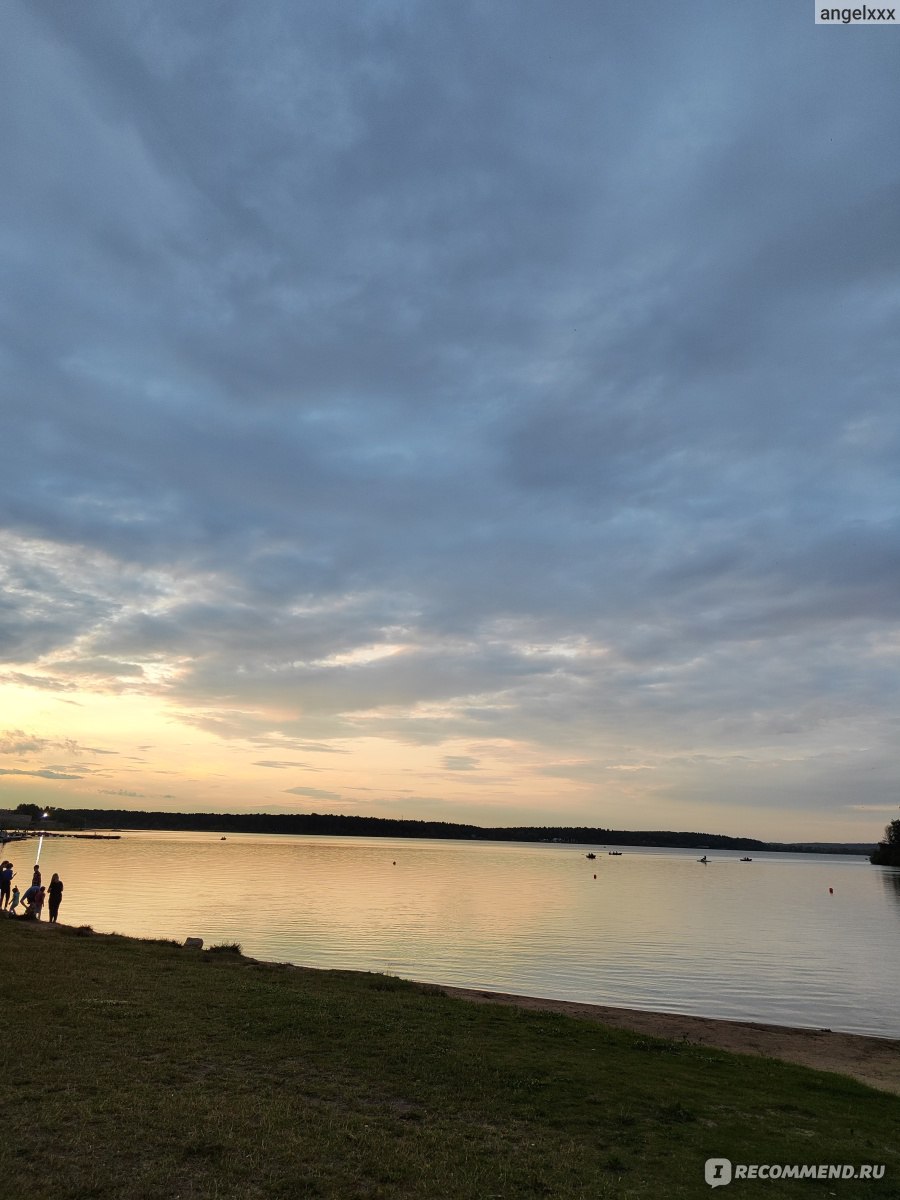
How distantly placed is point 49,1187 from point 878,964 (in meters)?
46.1

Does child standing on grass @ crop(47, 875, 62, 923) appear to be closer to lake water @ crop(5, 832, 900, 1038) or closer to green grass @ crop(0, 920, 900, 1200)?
lake water @ crop(5, 832, 900, 1038)

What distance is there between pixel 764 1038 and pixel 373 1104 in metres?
15.7

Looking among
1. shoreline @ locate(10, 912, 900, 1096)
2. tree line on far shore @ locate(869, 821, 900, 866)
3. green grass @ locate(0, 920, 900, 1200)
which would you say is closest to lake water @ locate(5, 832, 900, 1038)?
shoreline @ locate(10, 912, 900, 1096)

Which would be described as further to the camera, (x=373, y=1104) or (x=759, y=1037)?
(x=759, y=1037)

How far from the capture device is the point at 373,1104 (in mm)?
11266

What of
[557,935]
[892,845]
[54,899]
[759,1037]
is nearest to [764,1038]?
[759,1037]

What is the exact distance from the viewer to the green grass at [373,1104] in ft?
28.3

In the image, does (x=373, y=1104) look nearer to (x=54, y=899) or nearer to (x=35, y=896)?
(x=54, y=899)

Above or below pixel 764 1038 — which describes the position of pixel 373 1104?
above

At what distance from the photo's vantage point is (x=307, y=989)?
20172 mm

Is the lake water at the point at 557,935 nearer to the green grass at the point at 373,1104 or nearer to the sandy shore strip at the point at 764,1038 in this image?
the sandy shore strip at the point at 764,1038

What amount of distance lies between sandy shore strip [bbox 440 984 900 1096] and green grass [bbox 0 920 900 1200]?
12.3ft

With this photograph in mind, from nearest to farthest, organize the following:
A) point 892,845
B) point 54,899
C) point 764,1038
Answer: point 764,1038, point 54,899, point 892,845

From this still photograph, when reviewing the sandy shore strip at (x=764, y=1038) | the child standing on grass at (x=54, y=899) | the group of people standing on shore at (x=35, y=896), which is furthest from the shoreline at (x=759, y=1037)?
the group of people standing on shore at (x=35, y=896)
